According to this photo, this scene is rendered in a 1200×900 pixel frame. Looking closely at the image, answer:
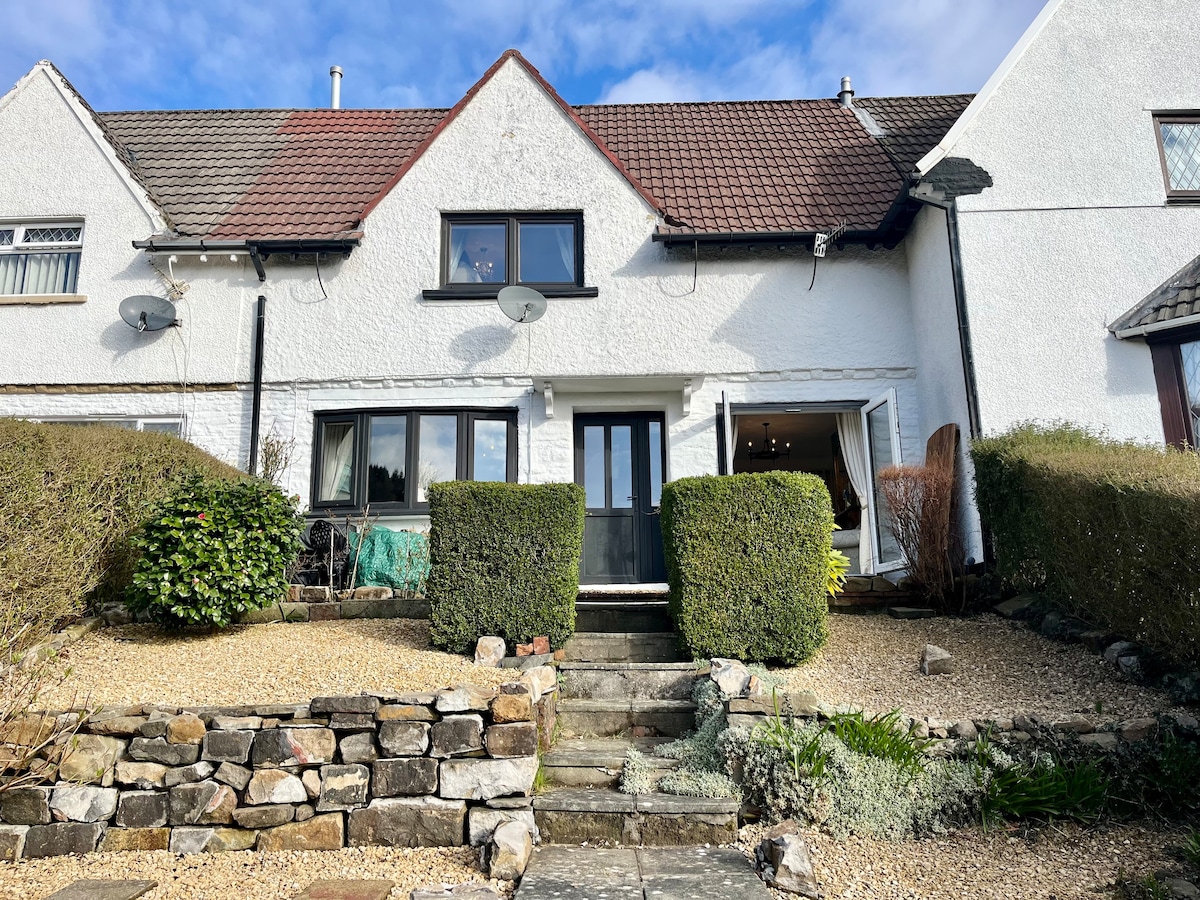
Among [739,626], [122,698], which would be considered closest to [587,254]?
[739,626]

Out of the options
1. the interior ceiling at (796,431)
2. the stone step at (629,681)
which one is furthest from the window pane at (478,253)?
the stone step at (629,681)

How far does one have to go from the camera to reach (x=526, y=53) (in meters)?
12.0

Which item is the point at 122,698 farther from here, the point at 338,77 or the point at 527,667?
the point at 338,77

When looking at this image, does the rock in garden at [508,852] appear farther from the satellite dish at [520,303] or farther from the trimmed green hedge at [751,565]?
the satellite dish at [520,303]

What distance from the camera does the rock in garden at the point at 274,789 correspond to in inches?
193

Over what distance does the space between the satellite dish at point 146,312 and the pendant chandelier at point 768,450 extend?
9778 millimetres

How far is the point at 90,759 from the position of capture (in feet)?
16.3

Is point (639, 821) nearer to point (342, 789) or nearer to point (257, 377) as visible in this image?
point (342, 789)

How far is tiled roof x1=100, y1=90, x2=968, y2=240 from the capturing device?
11.3 metres

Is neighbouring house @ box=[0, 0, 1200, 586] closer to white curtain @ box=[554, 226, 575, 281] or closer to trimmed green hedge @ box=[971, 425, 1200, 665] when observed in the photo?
white curtain @ box=[554, 226, 575, 281]

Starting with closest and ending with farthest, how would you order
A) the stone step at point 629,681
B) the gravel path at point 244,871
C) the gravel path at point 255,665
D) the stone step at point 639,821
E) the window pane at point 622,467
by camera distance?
the gravel path at point 244,871 → the stone step at point 639,821 → the gravel path at point 255,665 → the stone step at point 629,681 → the window pane at point 622,467

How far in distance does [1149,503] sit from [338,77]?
14.5 meters

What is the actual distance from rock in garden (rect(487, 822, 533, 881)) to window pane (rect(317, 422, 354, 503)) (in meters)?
6.85

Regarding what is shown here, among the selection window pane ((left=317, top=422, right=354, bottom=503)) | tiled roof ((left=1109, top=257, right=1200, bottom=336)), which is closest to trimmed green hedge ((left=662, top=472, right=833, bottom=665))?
tiled roof ((left=1109, top=257, right=1200, bottom=336))
